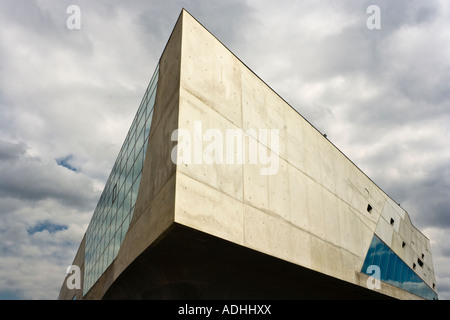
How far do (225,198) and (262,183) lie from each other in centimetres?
232

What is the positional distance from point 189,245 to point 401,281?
1964 cm

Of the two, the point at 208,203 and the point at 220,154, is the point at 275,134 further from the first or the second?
the point at 208,203

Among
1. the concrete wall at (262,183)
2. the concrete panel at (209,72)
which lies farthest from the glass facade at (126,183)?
the concrete wall at (262,183)

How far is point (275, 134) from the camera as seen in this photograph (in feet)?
48.1

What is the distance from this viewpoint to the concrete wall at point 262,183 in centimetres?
1078

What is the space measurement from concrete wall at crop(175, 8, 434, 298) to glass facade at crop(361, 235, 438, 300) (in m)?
1.06

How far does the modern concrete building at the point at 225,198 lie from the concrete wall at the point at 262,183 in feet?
0.16

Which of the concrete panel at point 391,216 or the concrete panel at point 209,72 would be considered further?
the concrete panel at point 391,216

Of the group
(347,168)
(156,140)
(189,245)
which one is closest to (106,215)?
(156,140)

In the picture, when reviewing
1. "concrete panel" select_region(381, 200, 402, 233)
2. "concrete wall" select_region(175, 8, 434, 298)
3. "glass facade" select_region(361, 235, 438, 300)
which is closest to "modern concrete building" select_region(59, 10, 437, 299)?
"concrete wall" select_region(175, 8, 434, 298)

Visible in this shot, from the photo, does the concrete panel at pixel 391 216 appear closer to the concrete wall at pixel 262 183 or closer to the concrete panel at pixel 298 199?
the concrete wall at pixel 262 183

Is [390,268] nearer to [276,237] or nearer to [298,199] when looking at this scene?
[298,199]

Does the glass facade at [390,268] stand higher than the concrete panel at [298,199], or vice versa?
the concrete panel at [298,199]

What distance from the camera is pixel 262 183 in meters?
13.0
